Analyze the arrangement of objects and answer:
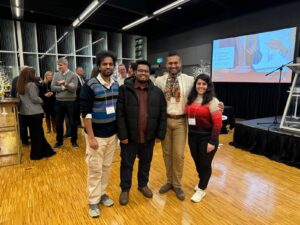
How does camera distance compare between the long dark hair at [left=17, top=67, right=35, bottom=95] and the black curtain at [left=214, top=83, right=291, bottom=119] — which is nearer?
the long dark hair at [left=17, top=67, right=35, bottom=95]

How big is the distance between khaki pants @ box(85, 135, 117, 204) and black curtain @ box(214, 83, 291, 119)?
513cm

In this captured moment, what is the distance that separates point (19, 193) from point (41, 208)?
0.49 meters

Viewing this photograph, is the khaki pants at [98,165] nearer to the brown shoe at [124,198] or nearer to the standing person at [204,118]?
the brown shoe at [124,198]

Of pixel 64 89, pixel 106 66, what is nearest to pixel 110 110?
pixel 106 66

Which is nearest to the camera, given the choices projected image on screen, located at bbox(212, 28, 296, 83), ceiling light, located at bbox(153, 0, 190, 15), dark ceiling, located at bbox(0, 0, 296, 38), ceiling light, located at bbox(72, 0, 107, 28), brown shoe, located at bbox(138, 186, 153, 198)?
brown shoe, located at bbox(138, 186, 153, 198)

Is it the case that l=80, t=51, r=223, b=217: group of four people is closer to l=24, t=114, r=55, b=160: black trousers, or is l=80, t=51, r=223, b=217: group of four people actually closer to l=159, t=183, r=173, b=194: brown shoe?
l=159, t=183, r=173, b=194: brown shoe

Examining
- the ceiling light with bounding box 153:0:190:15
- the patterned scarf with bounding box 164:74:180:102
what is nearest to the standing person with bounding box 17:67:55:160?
the patterned scarf with bounding box 164:74:180:102

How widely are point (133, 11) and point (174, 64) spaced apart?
5180mm

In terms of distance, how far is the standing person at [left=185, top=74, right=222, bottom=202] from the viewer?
2008mm

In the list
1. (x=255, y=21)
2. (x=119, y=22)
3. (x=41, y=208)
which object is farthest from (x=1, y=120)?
(x=255, y=21)

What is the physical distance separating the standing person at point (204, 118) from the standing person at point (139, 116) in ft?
0.96

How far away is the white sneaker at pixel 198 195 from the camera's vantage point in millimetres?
2201

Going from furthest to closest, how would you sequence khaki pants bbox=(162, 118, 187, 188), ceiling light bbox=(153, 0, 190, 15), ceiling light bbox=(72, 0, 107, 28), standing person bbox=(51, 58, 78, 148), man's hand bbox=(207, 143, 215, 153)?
ceiling light bbox=(153, 0, 190, 15) → ceiling light bbox=(72, 0, 107, 28) → standing person bbox=(51, 58, 78, 148) → khaki pants bbox=(162, 118, 187, 188) → man's hand bbox=(207, 143, 215, 153)

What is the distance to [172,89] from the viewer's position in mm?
2129
